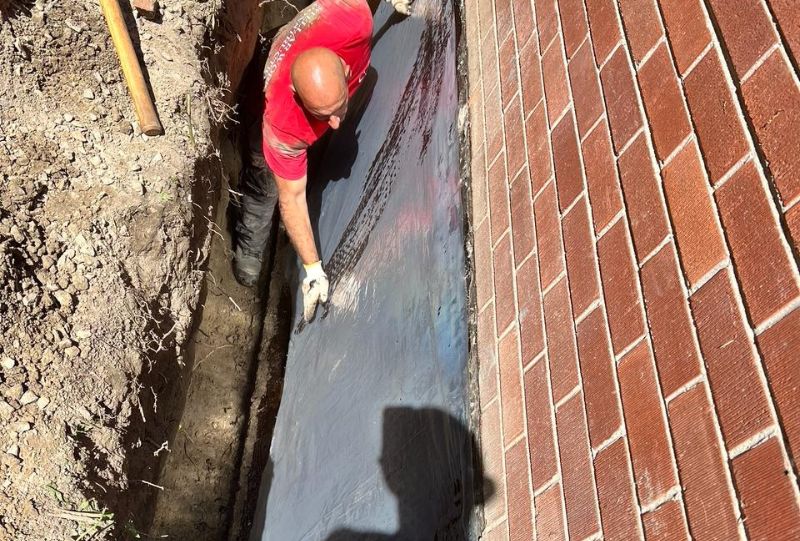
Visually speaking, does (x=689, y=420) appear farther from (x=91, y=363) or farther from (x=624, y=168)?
(x=91, y=363)

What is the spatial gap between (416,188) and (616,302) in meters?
1.40

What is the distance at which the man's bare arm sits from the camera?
279 cm

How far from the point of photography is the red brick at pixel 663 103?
1.18 metres

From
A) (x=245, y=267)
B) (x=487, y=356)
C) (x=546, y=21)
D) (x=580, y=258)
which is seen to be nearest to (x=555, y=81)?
(x=546, y=21)

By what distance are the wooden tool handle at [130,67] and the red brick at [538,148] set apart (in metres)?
1.62

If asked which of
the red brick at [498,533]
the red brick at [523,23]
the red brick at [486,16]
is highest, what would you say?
the red brick at [523,23]

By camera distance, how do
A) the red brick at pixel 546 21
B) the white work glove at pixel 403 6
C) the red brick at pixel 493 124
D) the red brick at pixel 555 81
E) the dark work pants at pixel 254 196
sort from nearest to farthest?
the red brick at pixel 555 81 < the red brick at pixel 546 21 < the red brick at pixel 493 124 < the white work glove at pixel 403 6 < the dark work pants at pixel 254 196

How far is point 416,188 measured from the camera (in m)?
2.52

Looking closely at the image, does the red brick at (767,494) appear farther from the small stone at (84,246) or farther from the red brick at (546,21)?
the small stone at (84,246)

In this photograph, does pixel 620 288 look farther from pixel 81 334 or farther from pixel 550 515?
pixel 81 334

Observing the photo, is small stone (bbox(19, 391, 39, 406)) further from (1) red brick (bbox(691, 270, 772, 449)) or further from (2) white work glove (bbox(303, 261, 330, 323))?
(1) red brick (bbox(691, 270, 772, 449))

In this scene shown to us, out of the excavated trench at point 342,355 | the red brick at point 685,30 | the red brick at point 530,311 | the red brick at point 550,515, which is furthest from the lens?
the excavated trench at point 342,355

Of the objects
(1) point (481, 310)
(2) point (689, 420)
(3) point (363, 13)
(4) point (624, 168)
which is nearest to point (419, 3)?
(3) point (363, 13)

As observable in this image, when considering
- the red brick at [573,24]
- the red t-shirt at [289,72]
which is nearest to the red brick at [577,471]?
the red brick at [573,24]
